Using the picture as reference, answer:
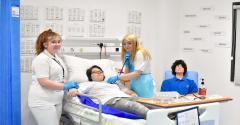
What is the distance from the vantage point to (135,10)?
5.52 metres

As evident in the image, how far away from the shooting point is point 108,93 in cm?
389

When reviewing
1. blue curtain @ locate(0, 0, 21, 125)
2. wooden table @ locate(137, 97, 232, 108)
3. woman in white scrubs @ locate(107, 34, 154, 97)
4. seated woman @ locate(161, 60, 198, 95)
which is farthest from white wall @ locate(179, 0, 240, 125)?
blue curtain @ locate(0, 0, 21, 125)

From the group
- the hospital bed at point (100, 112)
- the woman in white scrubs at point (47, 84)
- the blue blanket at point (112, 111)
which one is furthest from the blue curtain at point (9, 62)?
the blue blanket at point (112, 111)

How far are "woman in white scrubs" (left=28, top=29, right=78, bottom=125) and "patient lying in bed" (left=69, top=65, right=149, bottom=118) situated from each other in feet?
0.53

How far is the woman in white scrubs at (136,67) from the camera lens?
4.19m

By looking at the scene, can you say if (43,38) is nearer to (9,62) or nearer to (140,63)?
(9,62)

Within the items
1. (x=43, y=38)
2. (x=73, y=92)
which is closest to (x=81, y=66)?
(x=43, y=38)

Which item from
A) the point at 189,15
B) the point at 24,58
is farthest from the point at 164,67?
the point at 24,58

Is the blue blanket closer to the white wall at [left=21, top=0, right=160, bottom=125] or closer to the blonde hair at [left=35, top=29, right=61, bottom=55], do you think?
the blonde hair at [left=35, top=29, right=61, bottom=55]

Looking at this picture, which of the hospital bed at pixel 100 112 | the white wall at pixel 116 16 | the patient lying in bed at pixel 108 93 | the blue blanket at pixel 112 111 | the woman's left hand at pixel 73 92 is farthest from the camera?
the white wall at pixel 116 16

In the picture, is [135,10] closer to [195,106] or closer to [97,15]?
[97,15]

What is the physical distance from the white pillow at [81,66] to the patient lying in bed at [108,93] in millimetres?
378

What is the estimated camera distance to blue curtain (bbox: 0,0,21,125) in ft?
13.3

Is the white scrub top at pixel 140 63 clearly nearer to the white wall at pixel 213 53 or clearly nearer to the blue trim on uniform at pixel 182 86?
the blue trim on uniform at pixel 182 86
